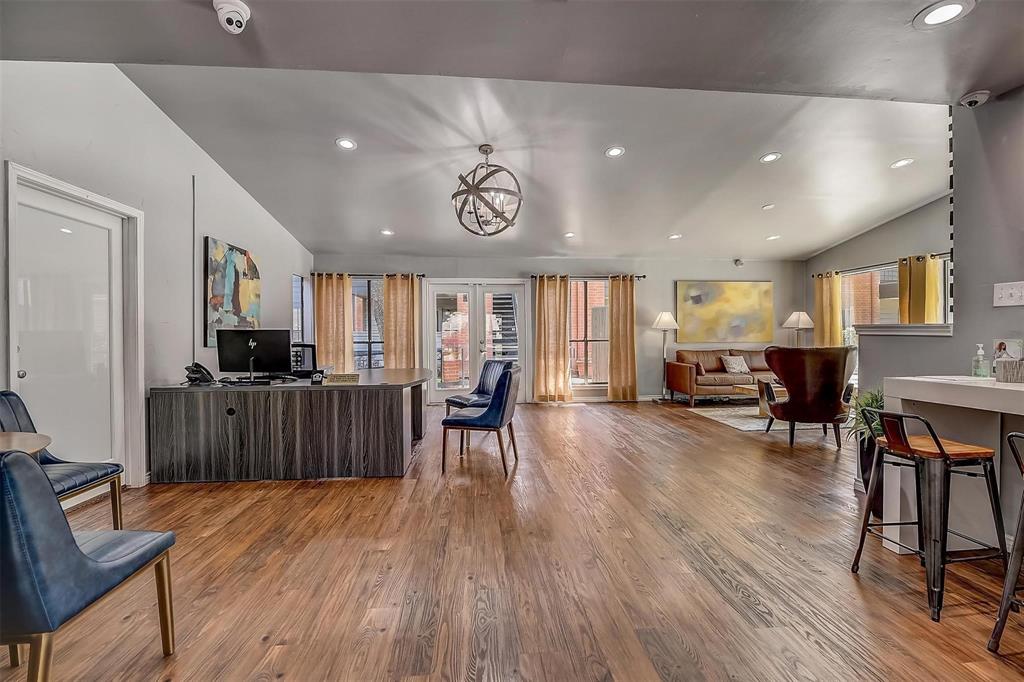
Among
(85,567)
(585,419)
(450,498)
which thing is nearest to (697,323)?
(585,419)

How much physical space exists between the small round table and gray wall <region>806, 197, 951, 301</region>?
811cm

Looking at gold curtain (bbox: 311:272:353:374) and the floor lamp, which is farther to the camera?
the floor lamp

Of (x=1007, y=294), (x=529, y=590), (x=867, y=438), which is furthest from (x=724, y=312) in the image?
(x=529, y=590)

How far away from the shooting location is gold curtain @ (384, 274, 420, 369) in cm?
702

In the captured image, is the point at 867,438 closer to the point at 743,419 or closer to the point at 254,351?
the point at 743,419

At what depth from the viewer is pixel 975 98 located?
230 centimetres

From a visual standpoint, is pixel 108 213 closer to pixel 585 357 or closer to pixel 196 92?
pixel 196 92

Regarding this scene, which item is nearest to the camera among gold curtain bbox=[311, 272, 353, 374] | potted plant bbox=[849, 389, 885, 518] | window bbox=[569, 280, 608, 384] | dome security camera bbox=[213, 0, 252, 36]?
dome security camera bbox=[213, 0, 252, 36]

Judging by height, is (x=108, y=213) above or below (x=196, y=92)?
below

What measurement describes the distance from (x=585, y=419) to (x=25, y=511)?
5.29 metres

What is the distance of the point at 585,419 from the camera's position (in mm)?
5863

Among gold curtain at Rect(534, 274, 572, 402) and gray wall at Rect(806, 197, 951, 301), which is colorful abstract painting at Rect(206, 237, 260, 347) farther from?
gray wall at Rect(806, 197, 951, 301)

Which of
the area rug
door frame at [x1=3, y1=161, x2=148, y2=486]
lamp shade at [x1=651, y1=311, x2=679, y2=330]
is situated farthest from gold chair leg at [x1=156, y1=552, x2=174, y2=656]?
lamp shade at [x1=651, y1=311, x2=679, y2=330]

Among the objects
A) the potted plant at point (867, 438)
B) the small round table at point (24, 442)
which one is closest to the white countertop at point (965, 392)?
the potted plant at point (867, 438)
